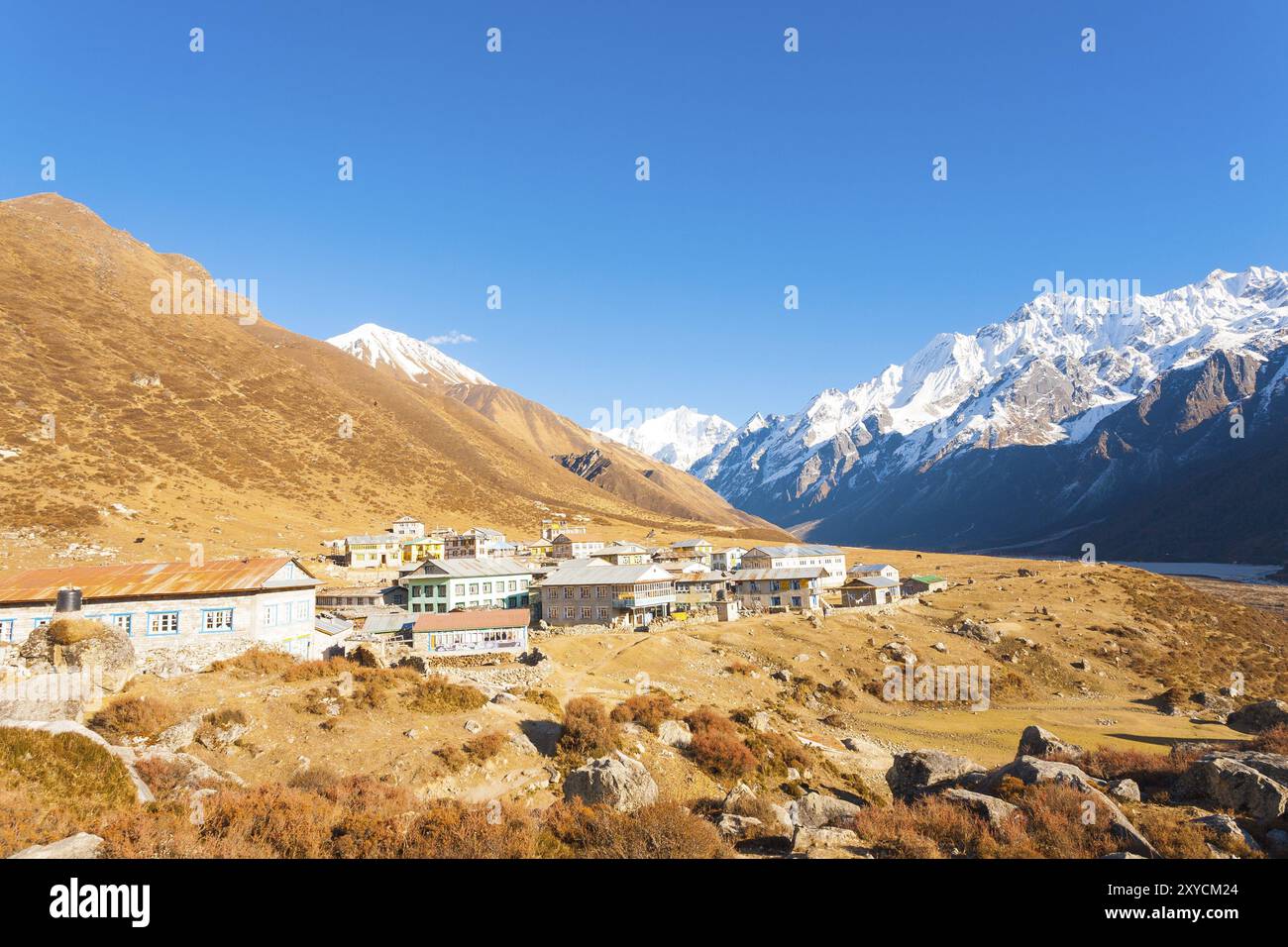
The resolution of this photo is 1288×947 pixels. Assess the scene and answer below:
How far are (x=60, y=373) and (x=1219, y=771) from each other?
17651cm

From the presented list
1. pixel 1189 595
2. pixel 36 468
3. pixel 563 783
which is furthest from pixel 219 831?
pixel 1189 595

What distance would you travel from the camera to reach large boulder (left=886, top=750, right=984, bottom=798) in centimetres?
2925

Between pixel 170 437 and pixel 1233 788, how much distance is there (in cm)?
15710

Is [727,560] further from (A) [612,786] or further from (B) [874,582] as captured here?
(A) [612,786]

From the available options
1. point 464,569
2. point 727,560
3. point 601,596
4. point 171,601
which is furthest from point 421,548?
point 171,601

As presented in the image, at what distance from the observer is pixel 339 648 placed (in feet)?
154

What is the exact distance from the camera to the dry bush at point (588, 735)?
31172 mm

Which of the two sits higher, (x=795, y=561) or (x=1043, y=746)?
(x=795, y=561)

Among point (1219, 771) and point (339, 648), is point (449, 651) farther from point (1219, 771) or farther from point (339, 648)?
point (1219, 771)

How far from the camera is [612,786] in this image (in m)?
24.3

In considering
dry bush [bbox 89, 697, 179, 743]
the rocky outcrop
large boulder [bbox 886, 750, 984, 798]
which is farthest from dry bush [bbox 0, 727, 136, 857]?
large boulder [bbox 886, 750, 984, 798]

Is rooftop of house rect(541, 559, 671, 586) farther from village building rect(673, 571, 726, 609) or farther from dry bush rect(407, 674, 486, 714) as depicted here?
dry bush rect(407, 674, 486, 714)

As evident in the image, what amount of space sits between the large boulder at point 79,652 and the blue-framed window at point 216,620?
492cm

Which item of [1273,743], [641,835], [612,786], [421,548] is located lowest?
[1273,743]
